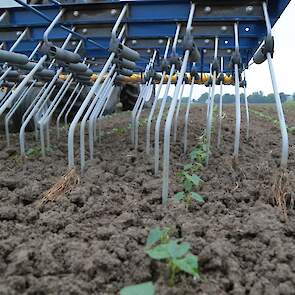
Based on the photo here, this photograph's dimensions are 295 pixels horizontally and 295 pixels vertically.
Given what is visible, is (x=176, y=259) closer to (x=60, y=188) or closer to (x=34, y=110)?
(x=60, y=188)

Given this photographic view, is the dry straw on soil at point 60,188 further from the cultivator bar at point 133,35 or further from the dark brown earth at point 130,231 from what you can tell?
the cultivator bar at point 133,35

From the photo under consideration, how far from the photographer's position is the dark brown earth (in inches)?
47.7

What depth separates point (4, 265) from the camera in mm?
1309

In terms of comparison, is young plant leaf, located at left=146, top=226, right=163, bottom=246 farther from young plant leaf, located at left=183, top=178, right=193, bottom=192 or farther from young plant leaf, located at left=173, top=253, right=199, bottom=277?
young plant leaf, located at left=183, top=178, right=193, bottom=192

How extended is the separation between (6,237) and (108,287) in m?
0.51

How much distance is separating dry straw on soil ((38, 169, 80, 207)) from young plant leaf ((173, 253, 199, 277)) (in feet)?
2.81

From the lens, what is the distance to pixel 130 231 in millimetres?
1515

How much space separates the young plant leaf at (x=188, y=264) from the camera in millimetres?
1145

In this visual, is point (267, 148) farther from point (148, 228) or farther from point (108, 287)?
point (108, 287)

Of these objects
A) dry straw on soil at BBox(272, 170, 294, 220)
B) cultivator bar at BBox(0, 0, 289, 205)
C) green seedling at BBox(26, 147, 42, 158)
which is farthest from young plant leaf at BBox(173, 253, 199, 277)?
green seedling at BBox(26, 147, 42, 158)

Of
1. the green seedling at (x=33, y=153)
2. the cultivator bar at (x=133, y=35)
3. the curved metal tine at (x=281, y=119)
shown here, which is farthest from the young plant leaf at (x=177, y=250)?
the green seedling at (x=33, y=153)

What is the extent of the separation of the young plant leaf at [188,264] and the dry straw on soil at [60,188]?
856 mm

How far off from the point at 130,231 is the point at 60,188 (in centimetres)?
59

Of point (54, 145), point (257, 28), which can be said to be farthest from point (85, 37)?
point (257, 28)
